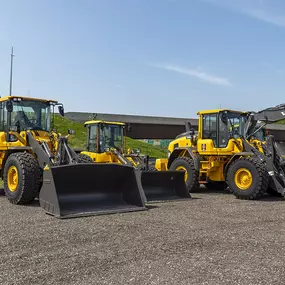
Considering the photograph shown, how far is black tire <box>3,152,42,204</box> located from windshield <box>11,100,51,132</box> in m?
1.43

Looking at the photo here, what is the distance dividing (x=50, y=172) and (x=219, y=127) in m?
6.46

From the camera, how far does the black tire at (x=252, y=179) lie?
1079 cm

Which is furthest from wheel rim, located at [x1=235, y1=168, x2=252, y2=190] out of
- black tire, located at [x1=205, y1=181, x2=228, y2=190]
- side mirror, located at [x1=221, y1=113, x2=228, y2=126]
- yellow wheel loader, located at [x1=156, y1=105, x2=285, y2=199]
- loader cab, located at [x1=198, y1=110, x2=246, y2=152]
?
black tire, located at [x1=205, y1=181, x2=228, y2=190]

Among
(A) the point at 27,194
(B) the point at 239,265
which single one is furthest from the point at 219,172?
(B) the point at 239,265

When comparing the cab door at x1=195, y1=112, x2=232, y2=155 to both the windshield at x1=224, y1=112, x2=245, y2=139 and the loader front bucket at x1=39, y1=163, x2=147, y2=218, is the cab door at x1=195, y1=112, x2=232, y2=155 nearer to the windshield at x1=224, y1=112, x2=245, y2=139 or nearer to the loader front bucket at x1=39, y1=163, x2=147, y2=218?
the windshield at x1=224, y1=112, x2=245, y2=139

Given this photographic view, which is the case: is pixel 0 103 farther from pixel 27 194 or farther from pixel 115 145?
pixel 115 145

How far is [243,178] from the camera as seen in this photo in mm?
11398

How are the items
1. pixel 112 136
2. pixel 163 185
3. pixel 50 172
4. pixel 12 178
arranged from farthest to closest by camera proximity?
pixel 112 136 < pixel 163 185 < pixel 12 178 < pixel 50 172

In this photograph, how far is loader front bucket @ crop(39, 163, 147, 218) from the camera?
317 inches

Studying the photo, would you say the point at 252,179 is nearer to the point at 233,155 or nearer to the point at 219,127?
the point at 233,155

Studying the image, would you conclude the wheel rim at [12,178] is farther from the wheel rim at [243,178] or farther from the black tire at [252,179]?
the wheel rim at [243,178]

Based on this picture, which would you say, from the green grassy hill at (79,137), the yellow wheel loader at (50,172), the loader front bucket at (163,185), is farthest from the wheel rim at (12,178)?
the green grassy hill at (79,137)

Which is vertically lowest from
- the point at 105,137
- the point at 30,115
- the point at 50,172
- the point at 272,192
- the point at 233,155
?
the point at 272,192

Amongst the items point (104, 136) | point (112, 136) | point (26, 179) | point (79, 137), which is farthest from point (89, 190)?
point (79, 137)
